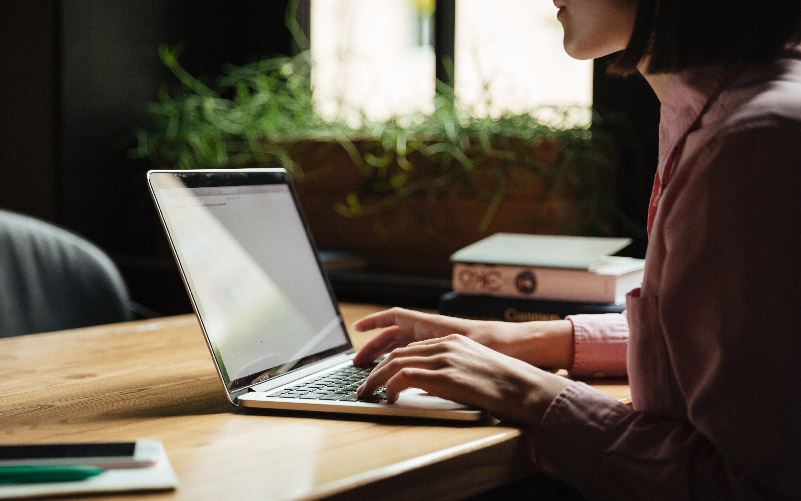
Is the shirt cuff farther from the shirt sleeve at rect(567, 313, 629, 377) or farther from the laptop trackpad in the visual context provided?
the shirt sleeve at rect(567, 313, 629, 377)

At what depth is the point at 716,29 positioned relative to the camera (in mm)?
771

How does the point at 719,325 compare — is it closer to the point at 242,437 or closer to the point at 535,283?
the point at 242,437

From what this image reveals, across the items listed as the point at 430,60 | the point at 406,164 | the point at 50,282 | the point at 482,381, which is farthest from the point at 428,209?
the point at 482,381

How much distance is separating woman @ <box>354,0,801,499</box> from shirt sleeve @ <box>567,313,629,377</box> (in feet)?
0.73

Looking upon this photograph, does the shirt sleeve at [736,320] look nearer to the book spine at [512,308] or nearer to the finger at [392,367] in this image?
the finger at [392,367]

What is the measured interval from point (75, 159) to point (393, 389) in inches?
75.0

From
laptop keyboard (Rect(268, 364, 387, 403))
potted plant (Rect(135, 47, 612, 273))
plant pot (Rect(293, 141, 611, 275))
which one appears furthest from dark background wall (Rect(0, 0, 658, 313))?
laptop keyboard (Rect(268, 364, 387, 403))

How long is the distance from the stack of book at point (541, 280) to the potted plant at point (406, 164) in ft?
1.40

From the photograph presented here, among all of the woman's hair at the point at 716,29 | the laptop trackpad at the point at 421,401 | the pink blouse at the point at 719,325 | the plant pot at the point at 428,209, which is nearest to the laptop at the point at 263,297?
the laptop trackpad at the point at 421,401

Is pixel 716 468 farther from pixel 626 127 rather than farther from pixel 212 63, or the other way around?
pixel 212 63

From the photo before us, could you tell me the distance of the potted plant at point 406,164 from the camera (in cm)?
185

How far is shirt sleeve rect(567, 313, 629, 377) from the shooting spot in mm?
1088

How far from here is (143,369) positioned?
3.72 ft

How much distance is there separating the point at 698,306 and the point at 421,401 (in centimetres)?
29
